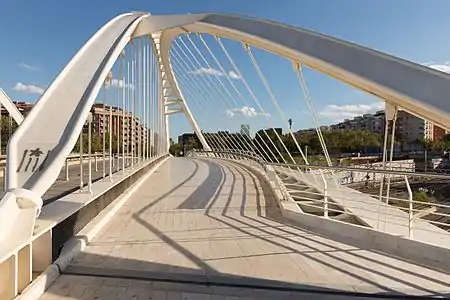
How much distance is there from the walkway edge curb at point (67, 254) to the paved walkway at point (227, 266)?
A: 7 centimetres

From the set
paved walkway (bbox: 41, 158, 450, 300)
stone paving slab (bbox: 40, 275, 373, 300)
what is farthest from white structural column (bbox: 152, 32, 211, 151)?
stone paving slab (bbox: 40, 275, 373, 300)

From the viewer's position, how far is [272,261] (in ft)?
13.1

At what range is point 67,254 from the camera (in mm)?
3826

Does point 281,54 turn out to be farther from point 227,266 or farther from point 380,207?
point 380,207

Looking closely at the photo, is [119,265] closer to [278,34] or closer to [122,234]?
[122,234]

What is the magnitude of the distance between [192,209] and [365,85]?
425cm

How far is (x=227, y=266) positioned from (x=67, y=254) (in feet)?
5.25

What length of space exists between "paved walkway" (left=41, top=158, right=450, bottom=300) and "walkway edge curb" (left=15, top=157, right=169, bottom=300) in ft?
0.24

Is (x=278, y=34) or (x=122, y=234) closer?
(x=122, y=234)

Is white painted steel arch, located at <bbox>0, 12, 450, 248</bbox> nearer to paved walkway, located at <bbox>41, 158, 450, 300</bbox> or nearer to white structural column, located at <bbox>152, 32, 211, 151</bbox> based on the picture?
paved walkway, located at <bbox>41, 158, 450, 300</bbox>

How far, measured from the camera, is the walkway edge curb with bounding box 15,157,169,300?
9.71 ft

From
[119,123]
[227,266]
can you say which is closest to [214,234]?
[227,266]

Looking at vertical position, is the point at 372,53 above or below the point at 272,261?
above

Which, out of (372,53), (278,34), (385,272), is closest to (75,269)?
(385,272)
